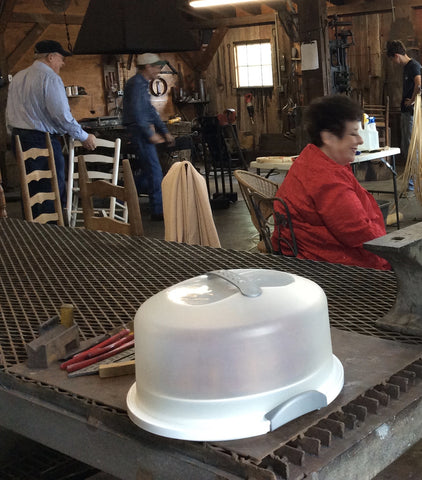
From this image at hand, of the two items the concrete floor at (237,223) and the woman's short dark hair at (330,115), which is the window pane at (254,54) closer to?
the concrete floor at (237,223)

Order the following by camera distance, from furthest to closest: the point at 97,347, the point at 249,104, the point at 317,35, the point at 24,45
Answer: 1. the point at 249,104
2. the point at 24,45
3. the point at 317,35
4. the point at 97,347

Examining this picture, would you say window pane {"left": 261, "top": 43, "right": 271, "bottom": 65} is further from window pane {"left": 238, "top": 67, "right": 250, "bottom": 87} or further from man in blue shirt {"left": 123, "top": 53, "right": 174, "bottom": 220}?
man in blue shirt {"left": 123, "top": 53, "right": 174, "bottom": 220}

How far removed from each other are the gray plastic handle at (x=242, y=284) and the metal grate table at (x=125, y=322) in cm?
20

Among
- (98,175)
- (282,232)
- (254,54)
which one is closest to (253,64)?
(254,54)

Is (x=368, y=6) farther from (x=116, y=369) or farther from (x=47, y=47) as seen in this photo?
(x=116, y=369)

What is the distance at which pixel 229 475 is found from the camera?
36.9 inches

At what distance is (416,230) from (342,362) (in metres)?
0.37

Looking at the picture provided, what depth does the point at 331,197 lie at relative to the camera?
275cm

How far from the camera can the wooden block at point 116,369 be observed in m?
1.25

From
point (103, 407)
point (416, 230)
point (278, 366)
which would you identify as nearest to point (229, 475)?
point (278, 366)

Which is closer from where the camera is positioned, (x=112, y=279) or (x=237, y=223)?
(x=112, y=279)

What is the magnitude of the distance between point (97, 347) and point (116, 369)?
144mm

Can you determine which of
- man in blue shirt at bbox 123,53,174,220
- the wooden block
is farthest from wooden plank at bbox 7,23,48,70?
the wooden block

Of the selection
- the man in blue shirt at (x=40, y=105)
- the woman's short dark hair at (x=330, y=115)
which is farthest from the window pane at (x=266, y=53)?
the woman's short dark hair at (x=330, y=115)
